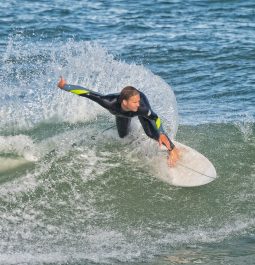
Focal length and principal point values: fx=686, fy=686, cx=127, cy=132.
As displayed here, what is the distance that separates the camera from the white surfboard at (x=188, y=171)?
1005 cm

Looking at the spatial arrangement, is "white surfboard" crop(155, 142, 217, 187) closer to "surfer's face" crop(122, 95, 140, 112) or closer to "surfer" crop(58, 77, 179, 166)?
"surfer" crop(58, 77, 179, 166)

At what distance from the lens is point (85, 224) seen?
29.7 feet

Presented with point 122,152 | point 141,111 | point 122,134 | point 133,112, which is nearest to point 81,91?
point 133,112

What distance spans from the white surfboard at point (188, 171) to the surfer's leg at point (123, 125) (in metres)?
0.66

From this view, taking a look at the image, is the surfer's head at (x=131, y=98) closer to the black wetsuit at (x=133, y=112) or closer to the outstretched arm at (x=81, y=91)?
the black wetsuit at (x=133, y=112)

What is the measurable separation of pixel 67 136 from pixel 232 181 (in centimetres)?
309

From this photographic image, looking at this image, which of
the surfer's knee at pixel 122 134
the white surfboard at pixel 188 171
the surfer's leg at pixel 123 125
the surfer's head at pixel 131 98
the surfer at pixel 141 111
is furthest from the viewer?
the surfer's knee at pixel 122 134

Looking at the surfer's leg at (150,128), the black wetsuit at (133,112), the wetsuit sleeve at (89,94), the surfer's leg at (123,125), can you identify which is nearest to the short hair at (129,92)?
the black wetsuit at (133,112)

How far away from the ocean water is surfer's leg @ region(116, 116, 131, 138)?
241 millimetres

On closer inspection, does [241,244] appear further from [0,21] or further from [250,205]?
[0,21]

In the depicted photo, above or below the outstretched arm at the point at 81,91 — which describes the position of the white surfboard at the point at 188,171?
below

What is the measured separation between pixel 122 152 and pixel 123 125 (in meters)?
0.69

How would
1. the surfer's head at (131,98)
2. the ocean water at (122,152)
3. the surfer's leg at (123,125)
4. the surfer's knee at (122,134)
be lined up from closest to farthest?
1. the ocean water at (122,152)
2. the surfer's head at (131,98)
3. the surfer's leg at (123,125)
4. the surfer's knee at (122,134)

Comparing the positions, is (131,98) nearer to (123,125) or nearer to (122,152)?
(123,125)
